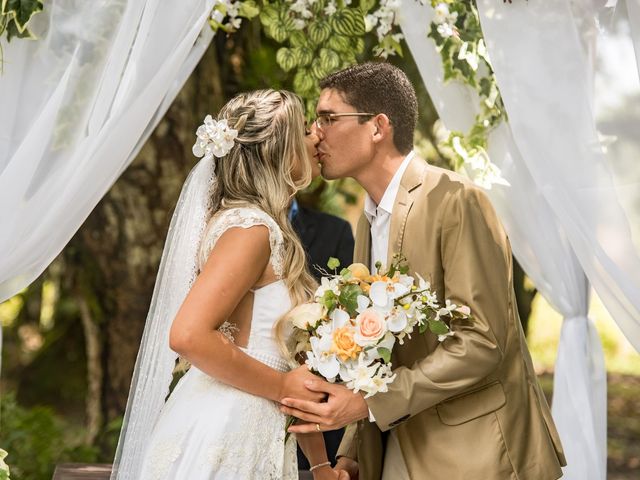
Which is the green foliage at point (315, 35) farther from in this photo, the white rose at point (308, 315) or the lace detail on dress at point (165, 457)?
the lace detail on dress at point (165, 457)

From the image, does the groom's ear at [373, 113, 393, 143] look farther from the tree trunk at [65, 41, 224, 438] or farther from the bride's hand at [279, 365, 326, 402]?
the tree trunk at [65, 41, 224, 438]

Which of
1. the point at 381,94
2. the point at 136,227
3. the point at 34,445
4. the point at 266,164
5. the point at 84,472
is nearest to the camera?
the point at 266,164

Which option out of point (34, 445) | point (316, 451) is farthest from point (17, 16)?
point (34, 445)

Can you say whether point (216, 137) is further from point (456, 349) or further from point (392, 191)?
point (456, 349)

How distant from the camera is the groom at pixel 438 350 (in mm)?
2932

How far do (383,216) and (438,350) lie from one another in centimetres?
56

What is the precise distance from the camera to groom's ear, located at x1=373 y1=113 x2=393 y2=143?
3.33 m

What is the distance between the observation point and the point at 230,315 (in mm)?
2996

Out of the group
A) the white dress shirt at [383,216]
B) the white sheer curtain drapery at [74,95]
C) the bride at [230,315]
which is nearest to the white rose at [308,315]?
the bride at [230,315]

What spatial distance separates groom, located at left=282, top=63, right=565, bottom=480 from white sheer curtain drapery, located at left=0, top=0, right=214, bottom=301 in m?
0.68

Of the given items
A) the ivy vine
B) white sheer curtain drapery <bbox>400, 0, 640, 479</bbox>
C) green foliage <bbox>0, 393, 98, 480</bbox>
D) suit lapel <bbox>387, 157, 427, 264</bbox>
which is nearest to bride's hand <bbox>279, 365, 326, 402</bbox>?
suit lapel <bbox>387, 157, 427, 264</bbox>

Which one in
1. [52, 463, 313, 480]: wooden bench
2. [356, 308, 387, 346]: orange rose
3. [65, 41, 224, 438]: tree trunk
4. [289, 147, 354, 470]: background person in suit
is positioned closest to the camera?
[356, 308, 387, 346]: orange rose

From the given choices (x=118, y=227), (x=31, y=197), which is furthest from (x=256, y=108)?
(x=118, y=227)

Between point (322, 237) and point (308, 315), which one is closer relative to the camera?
point (308, 315)
